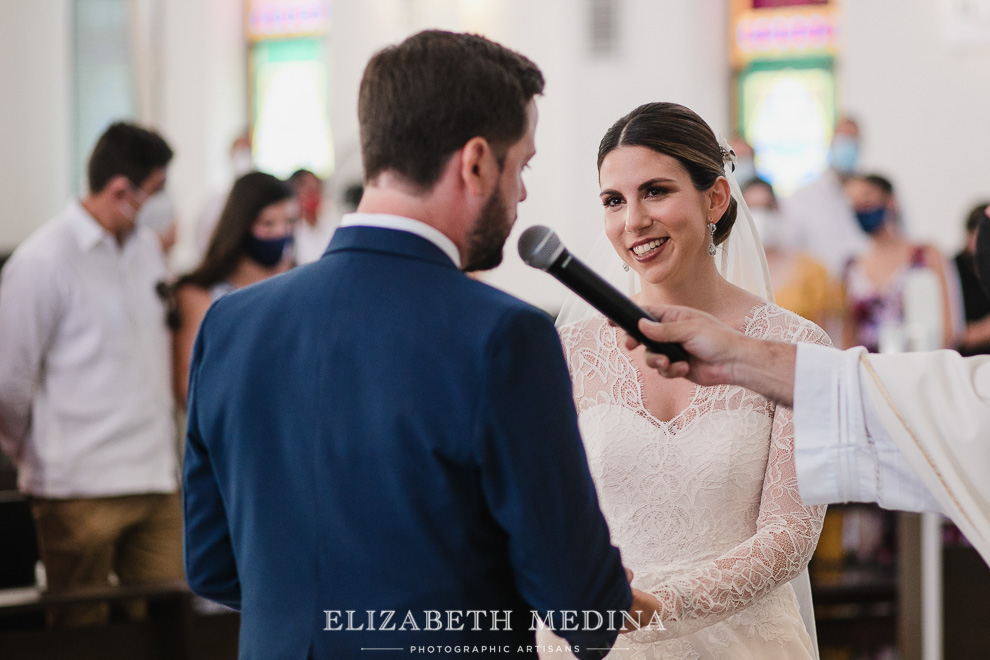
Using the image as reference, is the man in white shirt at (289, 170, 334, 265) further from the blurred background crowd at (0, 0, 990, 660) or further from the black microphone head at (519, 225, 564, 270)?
the black microphone head at (519, 225, 564, 270)

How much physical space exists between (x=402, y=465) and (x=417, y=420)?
0.19 ft

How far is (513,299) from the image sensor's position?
1.40 m

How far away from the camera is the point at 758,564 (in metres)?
2.02

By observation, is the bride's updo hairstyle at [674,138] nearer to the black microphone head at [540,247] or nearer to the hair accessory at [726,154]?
the hair accessory at [726,154]

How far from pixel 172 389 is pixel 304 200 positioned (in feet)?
13.2

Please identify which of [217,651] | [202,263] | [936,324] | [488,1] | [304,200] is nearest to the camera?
[217,651]

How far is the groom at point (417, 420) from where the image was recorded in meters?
1.37

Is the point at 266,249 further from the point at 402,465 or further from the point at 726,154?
the point at 402,465

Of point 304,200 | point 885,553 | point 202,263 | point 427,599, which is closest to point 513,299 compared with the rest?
point 427,599

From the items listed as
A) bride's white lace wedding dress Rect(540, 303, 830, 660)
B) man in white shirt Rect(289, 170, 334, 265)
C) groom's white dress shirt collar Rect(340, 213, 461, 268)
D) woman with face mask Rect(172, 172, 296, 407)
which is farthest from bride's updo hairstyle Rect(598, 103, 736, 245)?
man in white shirt Rect(289, 170, 334, 265)

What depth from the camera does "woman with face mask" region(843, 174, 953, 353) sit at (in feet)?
17.3

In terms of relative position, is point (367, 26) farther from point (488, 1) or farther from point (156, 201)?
point (156, 201)

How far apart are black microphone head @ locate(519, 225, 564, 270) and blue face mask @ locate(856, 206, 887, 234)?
4.89 m

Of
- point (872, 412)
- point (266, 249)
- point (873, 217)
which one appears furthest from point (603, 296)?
point (873, 217)
